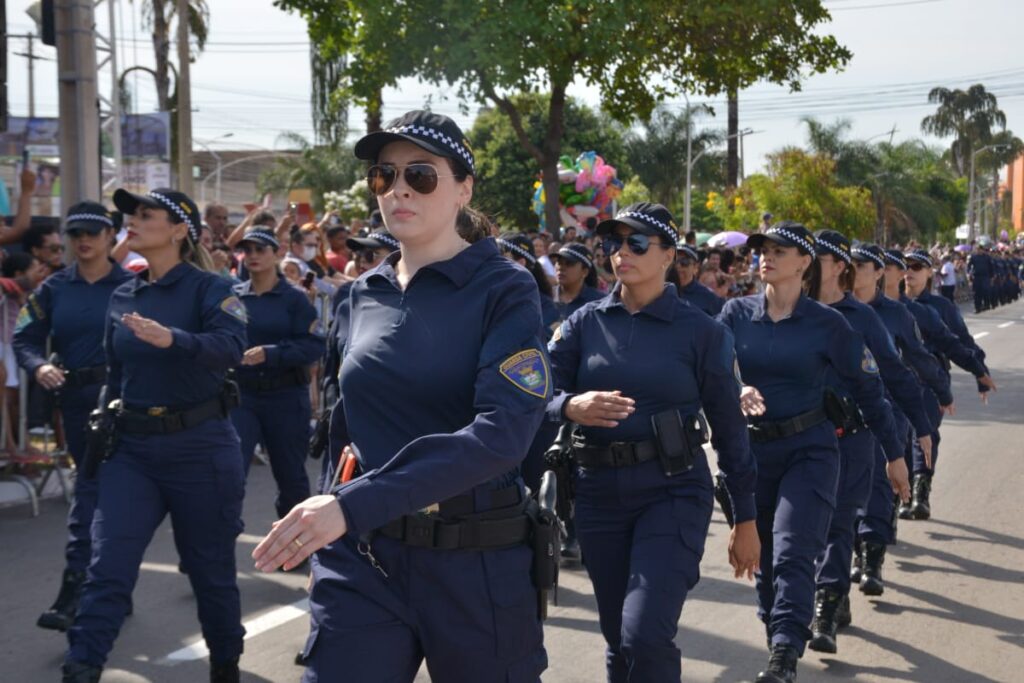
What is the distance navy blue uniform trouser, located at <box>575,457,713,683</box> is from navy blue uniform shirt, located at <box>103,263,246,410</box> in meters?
1.60

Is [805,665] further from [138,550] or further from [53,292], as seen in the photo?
[53,292]

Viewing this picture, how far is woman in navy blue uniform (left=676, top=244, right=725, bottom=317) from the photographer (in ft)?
36.2

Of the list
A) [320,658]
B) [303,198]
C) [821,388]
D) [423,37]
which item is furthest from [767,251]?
[303,198]

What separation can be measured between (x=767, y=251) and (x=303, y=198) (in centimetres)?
1415

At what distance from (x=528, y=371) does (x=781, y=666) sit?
9.63 ft

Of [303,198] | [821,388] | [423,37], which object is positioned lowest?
[821,388]

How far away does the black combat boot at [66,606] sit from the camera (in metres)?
6.24

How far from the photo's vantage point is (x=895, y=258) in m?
9.48

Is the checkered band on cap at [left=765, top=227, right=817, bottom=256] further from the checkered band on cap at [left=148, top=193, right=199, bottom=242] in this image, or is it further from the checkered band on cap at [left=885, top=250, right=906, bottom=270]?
the checkered band on cap at [left=885, top=250, right=906, bottom=270]

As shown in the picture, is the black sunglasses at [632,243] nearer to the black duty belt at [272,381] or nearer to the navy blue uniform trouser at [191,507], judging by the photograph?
the navy blue uniform trouser at [191,507]

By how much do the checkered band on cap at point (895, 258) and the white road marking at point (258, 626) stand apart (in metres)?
4.83

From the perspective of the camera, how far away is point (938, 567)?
8.38 metres

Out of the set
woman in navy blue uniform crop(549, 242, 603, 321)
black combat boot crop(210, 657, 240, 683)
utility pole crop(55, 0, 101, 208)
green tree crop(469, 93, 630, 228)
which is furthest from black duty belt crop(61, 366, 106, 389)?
green tree crop(469, 93, 630, 228)

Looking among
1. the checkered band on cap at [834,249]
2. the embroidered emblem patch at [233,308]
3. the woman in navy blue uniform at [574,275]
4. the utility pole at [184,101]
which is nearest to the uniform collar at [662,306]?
the embroidered emblem patch at [233,308]
